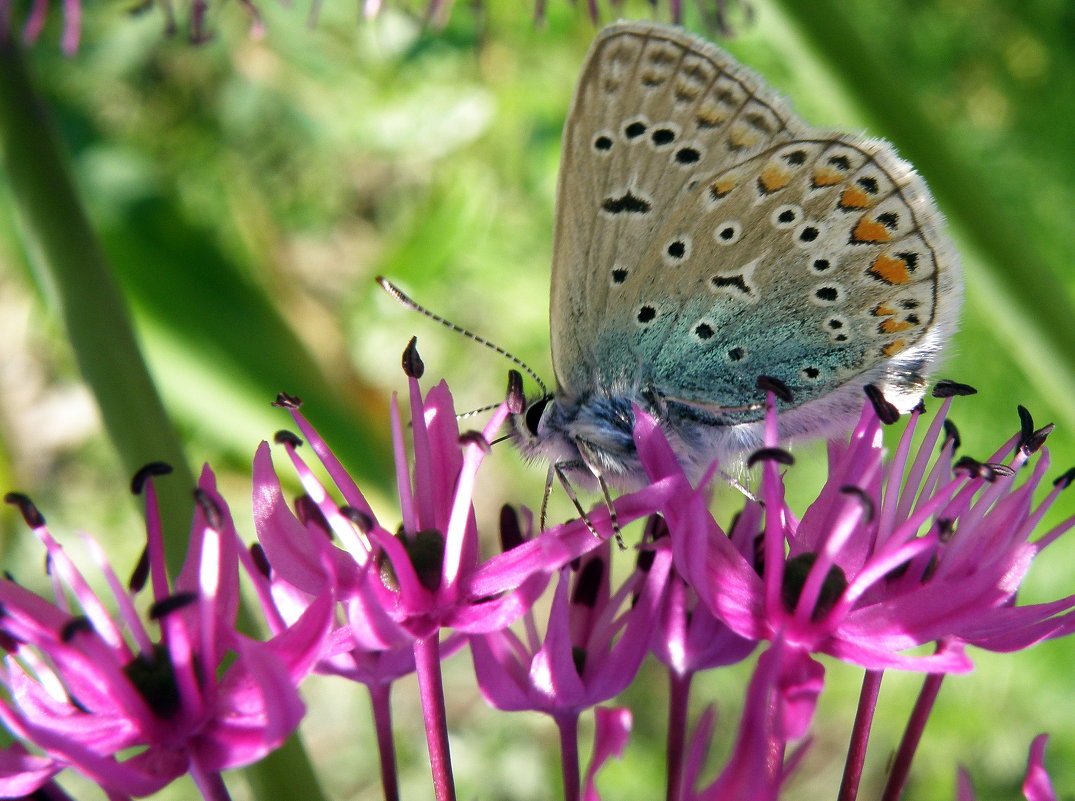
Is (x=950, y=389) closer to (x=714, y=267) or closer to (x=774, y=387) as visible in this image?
(x=774, y=387)

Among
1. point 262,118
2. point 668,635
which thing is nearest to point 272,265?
point 262,118

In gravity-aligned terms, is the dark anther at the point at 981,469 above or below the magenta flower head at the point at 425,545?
below

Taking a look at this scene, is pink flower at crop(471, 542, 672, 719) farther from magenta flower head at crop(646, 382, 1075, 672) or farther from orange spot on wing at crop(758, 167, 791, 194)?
orange spot on wing at crop(758, 167, 791, 194)

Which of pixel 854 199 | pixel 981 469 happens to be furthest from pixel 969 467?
pixel 854 199

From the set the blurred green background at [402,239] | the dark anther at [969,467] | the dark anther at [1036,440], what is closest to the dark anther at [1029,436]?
the dark anther at [1036,440]

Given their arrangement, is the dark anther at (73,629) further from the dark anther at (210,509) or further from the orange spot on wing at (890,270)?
the orange spot on wing at (890,270)

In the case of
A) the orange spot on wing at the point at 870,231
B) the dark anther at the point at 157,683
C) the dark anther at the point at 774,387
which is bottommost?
the dark anther at the point at 157,683

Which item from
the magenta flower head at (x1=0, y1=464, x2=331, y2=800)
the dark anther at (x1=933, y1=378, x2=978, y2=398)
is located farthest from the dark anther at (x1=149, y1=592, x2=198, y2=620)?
the dark anther at (x1=933, y1=378, x2=978, y2=398)
